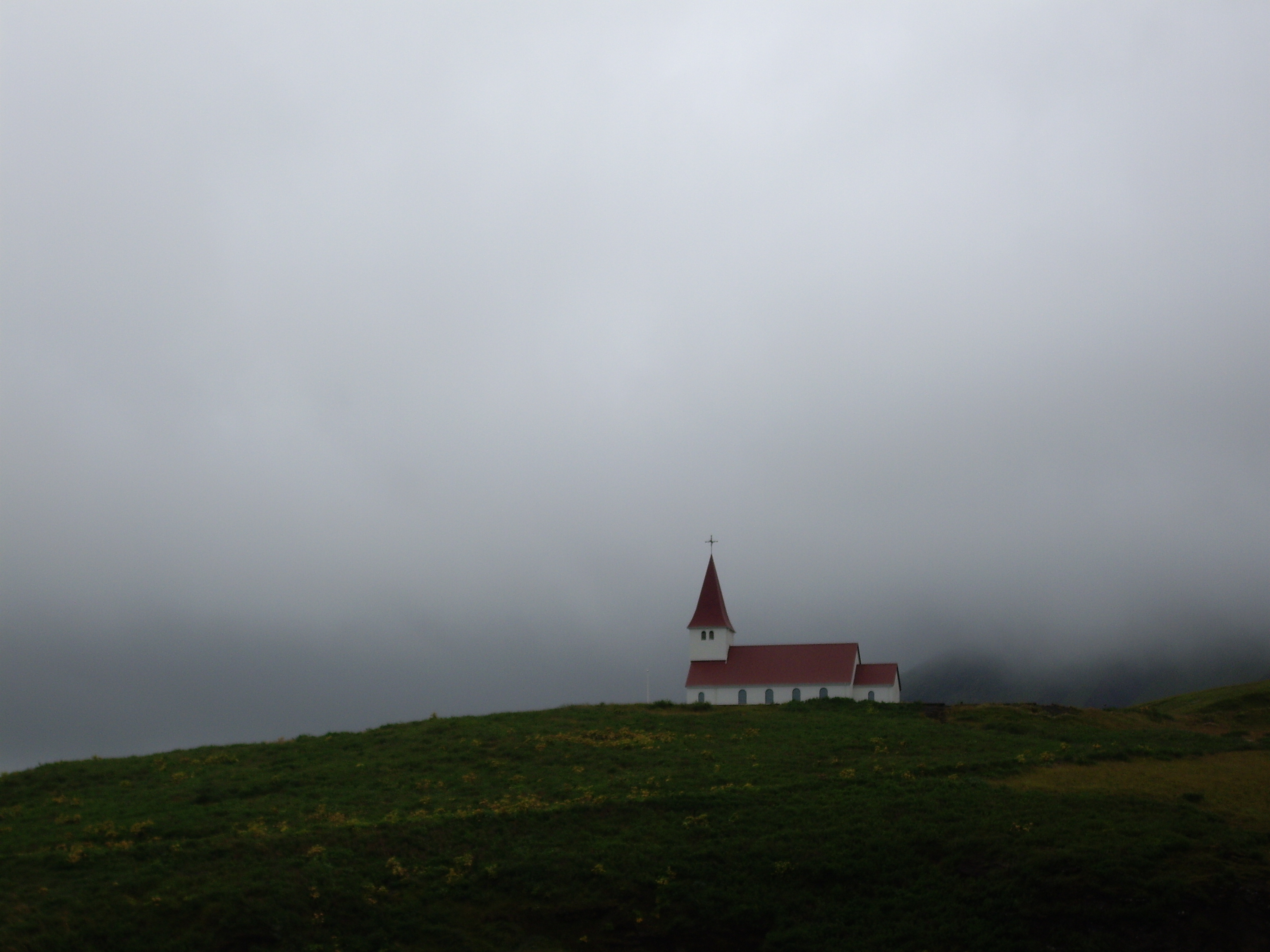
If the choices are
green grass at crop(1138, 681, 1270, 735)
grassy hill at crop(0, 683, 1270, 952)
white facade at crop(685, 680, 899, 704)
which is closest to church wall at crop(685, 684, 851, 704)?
white facade at crop(685, 680, 899, 704)

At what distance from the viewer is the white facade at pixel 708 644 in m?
70.5

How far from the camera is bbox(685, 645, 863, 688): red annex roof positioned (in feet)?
216

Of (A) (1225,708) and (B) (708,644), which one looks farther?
(B) (708,644)

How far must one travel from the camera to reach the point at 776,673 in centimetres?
6712

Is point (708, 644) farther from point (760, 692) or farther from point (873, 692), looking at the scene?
point (873, 692)

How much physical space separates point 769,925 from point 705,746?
51.6 feet

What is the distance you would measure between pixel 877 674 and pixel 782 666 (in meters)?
6.20

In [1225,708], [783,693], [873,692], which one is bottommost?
[1225,708]

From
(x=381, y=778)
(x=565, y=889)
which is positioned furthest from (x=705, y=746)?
(x=565, y=889)

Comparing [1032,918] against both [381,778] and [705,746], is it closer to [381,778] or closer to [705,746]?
[705,746]

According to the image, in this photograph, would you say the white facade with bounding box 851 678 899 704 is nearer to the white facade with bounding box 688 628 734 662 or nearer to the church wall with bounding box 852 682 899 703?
the church wall with bounding box 852 682 899 703

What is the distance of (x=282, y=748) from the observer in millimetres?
41438

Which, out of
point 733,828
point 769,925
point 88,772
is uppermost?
point 88,772

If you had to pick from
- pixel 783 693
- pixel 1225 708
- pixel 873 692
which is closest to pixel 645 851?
pixel 783 693
